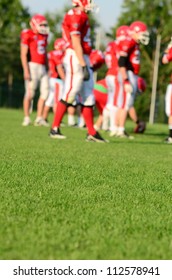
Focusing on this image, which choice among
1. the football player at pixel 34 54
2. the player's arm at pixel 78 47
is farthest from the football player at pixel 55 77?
the player's arm at pixel 78 47

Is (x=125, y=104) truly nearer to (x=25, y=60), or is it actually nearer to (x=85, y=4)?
(x=25, y=60)

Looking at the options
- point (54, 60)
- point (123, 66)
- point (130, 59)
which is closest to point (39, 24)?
point (54, 60)

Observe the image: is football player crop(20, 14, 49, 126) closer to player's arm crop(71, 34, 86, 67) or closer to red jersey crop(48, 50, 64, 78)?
red jersey crop(48, 50, 64, 78)

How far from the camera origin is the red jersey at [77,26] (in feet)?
28.0

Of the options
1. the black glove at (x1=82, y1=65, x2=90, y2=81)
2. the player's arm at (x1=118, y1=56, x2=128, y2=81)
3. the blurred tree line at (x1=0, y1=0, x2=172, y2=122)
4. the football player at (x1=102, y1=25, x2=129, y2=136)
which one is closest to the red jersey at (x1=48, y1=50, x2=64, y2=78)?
the football player at (x1=102, y1=25, x2=129, y2=136)

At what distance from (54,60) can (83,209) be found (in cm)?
1177

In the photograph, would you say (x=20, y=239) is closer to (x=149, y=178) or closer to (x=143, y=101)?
(x=149, y=178)

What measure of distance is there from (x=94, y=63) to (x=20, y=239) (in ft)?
35.5

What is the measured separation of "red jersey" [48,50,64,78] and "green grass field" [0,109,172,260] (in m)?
8.99

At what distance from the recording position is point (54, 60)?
1502 cm

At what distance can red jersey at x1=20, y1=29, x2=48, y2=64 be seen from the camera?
1296 centimetres

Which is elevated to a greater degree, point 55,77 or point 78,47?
point 78,47

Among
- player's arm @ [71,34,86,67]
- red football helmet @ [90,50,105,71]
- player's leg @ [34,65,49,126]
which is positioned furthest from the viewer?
player's leg @ [34,65,49,126]

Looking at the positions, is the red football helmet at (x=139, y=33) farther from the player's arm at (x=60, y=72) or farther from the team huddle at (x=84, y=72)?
the player's arm at (x=60, y=72)
